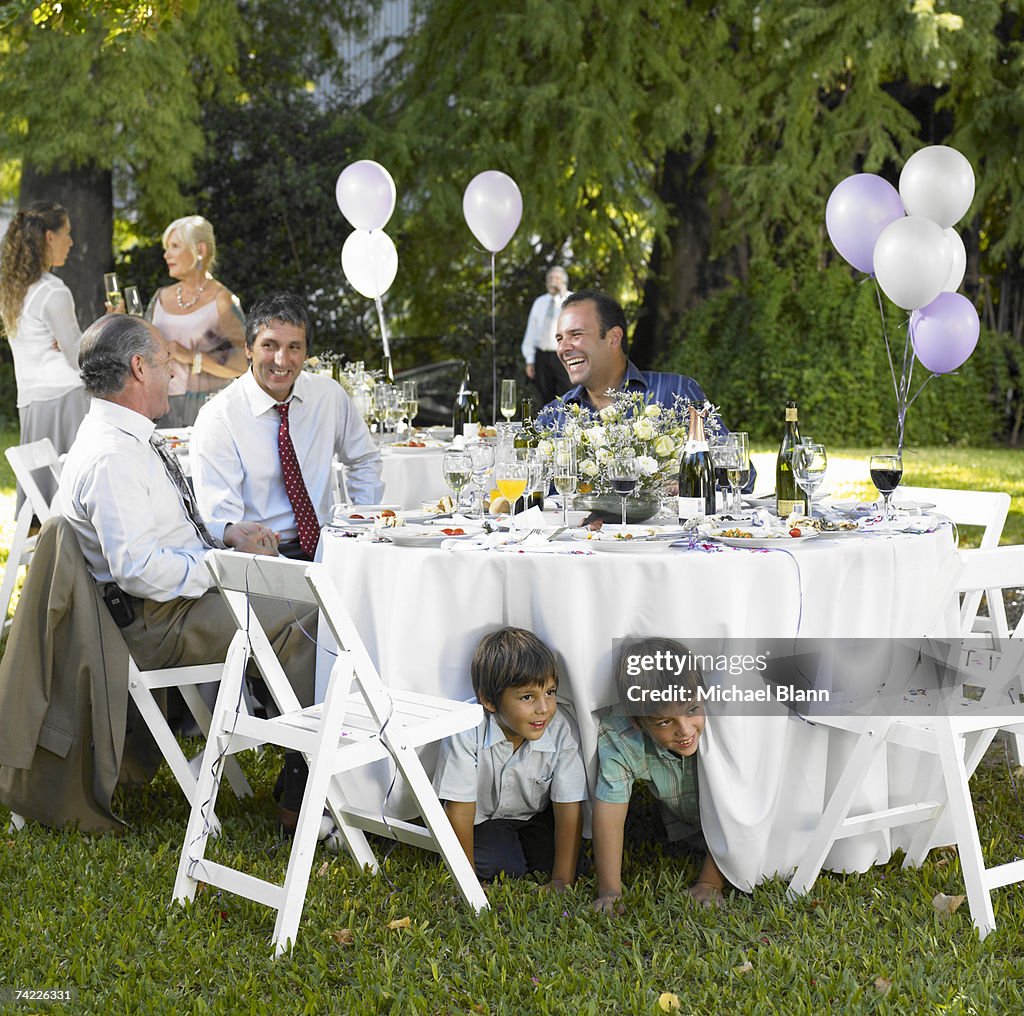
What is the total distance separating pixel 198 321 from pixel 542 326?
672cm

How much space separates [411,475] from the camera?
644cm

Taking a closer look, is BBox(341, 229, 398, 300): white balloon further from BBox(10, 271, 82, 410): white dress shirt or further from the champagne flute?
the champagne flute

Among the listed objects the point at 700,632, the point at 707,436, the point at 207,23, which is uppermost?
the point at 207,23

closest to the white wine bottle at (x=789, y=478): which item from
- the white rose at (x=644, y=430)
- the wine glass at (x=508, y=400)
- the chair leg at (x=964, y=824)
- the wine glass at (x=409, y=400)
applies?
the white rose at (x=644, y=430)

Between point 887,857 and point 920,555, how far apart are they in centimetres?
87

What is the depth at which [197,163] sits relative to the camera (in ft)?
51.2

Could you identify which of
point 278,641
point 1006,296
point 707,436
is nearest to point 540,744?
point 278,641

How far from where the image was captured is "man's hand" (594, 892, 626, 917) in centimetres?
351

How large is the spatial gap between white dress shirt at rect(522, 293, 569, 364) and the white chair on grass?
10.3m

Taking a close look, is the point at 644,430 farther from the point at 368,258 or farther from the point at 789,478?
the point at 368,258

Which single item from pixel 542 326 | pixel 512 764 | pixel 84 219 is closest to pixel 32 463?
pixel 512 764

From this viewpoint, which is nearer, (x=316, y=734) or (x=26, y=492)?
(x=316, y=734)

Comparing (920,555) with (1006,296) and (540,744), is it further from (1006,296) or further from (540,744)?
(1006,296)

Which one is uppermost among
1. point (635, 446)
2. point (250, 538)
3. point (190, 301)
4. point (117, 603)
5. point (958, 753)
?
point (190, 301)
